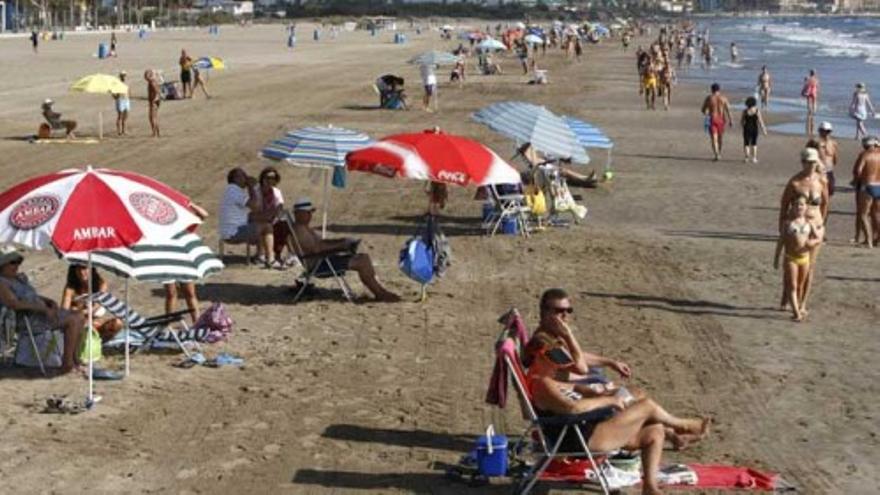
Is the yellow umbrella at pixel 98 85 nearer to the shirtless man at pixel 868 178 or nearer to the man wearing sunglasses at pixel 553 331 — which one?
the shirtless man at pixel 868 178

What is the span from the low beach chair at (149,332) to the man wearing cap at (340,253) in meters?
1.96

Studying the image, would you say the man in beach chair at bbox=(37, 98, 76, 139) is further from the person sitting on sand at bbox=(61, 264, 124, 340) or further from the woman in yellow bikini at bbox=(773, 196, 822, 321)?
the woman in yellow bikini at bbox=(773, 196, 822, 321)

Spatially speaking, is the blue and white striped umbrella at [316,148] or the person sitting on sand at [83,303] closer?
the person sitting on sand at [83,303]

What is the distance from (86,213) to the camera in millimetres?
7906

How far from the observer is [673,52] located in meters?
75.5

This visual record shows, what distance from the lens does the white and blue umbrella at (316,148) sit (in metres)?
12.6

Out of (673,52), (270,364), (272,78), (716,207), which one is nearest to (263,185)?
(270,364)

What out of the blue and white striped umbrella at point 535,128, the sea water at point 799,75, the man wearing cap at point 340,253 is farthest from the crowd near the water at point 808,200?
the sea water at point 799,75

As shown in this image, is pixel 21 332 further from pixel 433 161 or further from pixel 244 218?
pixel 244 218

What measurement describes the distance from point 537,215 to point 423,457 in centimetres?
854

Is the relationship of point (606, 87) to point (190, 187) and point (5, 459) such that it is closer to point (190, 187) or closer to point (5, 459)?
point (190, 187)

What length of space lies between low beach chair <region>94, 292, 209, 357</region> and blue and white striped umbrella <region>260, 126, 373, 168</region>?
2.82 m

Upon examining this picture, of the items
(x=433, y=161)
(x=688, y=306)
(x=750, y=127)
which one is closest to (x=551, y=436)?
(x=433, y=161)

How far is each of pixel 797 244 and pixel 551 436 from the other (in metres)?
4.97
